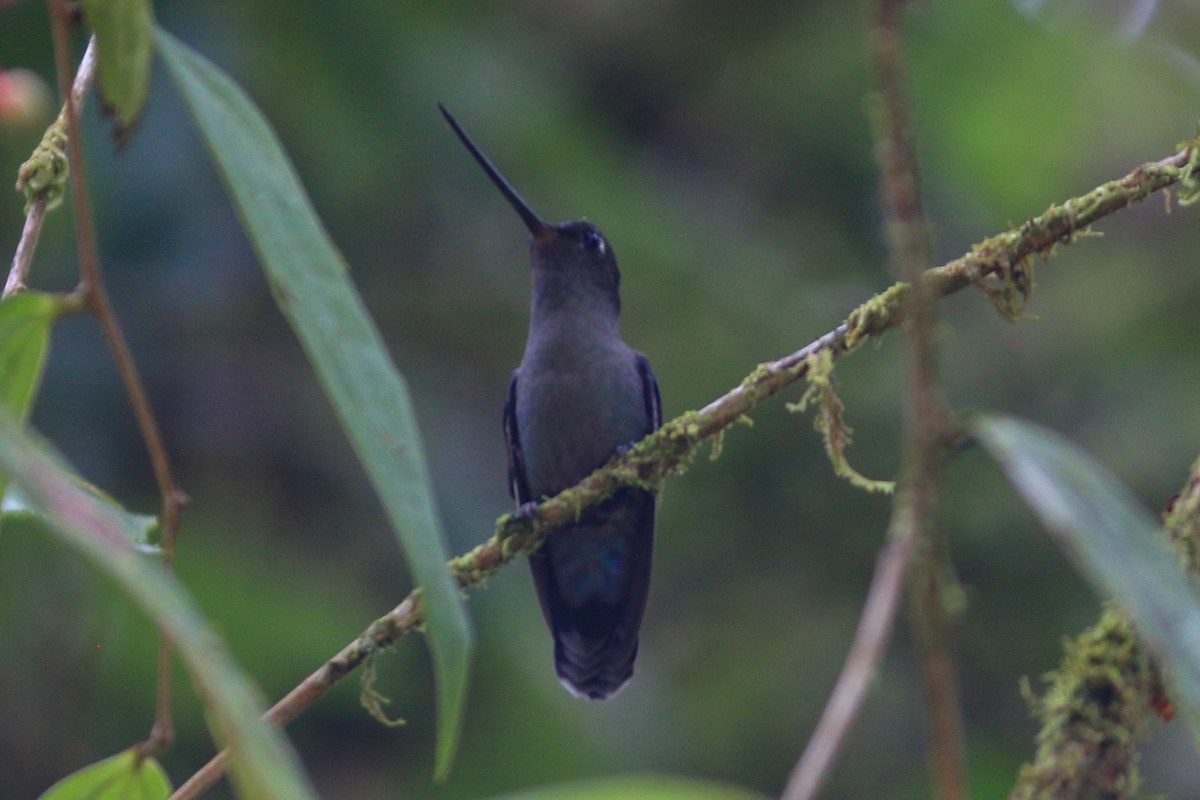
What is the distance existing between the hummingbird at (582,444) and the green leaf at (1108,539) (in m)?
3.25

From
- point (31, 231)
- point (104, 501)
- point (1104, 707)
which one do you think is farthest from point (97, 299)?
point (1104, 707)

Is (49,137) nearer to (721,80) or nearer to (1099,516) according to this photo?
(1099,516)

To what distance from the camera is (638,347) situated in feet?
27.4

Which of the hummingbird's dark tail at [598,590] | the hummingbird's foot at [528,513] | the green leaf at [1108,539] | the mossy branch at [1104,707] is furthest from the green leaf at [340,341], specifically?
the hummingbird's dark tail at [598,590]

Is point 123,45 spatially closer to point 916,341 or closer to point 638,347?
point 916,341

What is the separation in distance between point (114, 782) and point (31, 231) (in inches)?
32.5

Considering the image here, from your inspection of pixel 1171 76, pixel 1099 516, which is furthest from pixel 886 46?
pixel 1171 76

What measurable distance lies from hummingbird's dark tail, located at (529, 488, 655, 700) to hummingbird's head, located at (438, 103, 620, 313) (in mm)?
762

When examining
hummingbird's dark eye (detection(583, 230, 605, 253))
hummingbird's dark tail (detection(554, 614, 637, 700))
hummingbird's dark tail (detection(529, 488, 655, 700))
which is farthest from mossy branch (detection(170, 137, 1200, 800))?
hummingbird's dark eye (detection(583, 230, 605, 253))

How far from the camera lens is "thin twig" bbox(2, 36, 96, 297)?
1.90m

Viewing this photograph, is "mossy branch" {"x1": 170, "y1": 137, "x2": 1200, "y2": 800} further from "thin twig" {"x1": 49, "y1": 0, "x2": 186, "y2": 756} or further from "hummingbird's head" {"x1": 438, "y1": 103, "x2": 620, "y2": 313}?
"hummingbird's head" {"x1": 438, "y1": 103, "x2": 620, "y2": 313}

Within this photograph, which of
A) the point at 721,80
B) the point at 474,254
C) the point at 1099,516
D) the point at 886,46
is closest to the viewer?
the point at 886,46

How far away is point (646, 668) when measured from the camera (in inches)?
309

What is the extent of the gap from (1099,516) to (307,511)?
292 inches
